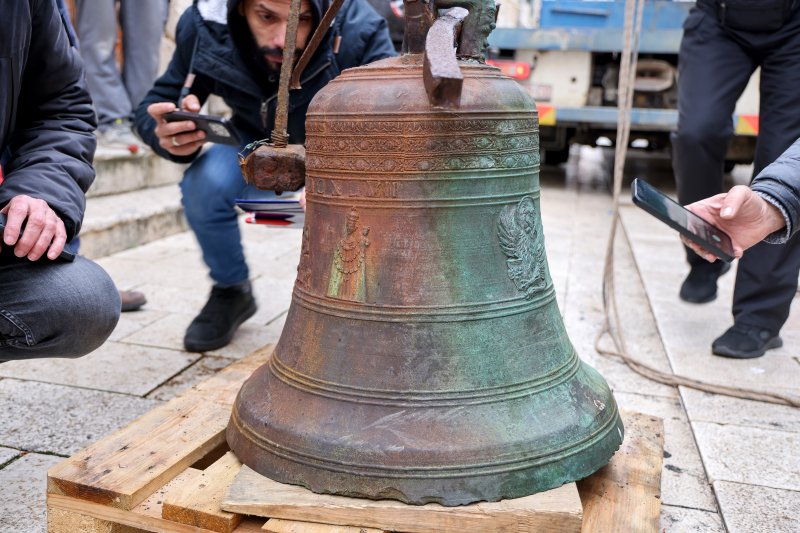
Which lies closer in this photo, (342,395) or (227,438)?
(342,395)

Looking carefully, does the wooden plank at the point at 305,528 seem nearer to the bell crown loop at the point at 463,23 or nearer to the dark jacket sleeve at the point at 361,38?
the bell crown loop at the point at 463,23

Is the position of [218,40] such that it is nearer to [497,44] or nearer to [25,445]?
[25,445]

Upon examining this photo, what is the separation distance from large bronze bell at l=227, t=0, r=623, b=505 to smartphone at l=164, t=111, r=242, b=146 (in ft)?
3.03

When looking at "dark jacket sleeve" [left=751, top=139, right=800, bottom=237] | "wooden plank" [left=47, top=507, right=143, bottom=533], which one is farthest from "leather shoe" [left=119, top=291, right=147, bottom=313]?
"dark jacket sleeve" [left=751, top=139, right=800, bottom=237]

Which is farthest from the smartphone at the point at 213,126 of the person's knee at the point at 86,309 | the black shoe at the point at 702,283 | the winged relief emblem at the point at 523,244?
the black shoe at the point at 702,283

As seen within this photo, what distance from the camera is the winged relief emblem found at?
1.63m

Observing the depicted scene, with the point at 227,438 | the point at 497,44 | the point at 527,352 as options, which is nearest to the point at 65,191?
the point at 227,438

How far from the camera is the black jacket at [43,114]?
6.18 feet

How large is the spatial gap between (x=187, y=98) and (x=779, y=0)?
2.12 m

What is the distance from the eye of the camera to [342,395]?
161 centimetres

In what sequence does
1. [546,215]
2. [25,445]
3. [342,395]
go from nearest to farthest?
[342,395] → [25,445] → [546,215]

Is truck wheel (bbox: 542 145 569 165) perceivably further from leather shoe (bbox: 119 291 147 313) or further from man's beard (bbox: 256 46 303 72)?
man's beard (bbox: 256 46 303 72)

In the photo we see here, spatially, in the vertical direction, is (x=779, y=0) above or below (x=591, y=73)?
above

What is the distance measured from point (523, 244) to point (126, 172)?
439cm
